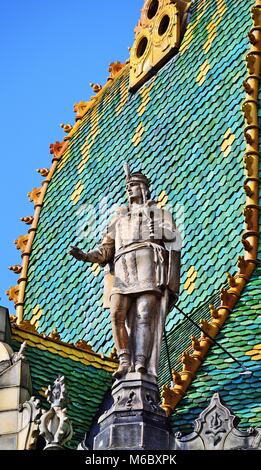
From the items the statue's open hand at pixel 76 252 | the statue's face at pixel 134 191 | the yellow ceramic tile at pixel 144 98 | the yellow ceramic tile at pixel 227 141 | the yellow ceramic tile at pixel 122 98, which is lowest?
the statue's open hand at pixel 76 252

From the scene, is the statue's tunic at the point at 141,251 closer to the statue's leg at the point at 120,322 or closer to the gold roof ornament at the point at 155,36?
the statue's leg at the point at 120,322

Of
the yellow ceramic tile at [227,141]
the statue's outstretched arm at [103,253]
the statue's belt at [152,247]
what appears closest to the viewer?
the statue's belt at [152,247]

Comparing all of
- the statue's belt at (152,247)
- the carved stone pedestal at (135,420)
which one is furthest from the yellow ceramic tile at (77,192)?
the carved stone pedestal at (135,420)

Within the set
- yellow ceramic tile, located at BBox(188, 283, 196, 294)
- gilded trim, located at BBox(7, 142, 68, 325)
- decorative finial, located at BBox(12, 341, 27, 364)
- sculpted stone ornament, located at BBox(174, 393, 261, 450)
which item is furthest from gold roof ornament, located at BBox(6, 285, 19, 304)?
sculpted stone ornament, located at BBox(174, 393, 261, 450)

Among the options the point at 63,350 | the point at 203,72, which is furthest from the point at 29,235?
the point at 63,350

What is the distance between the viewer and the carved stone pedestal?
25.8 meters

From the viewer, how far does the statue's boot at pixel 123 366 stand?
26.5 m

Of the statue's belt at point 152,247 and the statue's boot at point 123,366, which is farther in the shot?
the statue's belt at point 152,247

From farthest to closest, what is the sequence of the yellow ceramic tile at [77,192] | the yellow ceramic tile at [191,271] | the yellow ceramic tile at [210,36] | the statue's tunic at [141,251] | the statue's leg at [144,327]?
the yellow ceramic tile at [77,192] < the yellow ceramic tile at [210,36] < the yellow ceramic tile at [191,271] < the statue's tunic at [141,251] < the statue's leg at [144,327]

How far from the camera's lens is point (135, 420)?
25953 mm

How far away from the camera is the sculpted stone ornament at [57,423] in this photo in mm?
26391

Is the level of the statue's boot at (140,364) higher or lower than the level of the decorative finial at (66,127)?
lower

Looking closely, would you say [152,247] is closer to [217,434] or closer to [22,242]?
[217,434]

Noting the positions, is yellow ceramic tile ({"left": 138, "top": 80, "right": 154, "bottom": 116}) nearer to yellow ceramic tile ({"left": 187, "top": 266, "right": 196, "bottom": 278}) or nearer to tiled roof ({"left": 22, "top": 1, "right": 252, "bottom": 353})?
tiled roof ({"left": 22, "top": 1, "right": 252, "bottom": 353})
